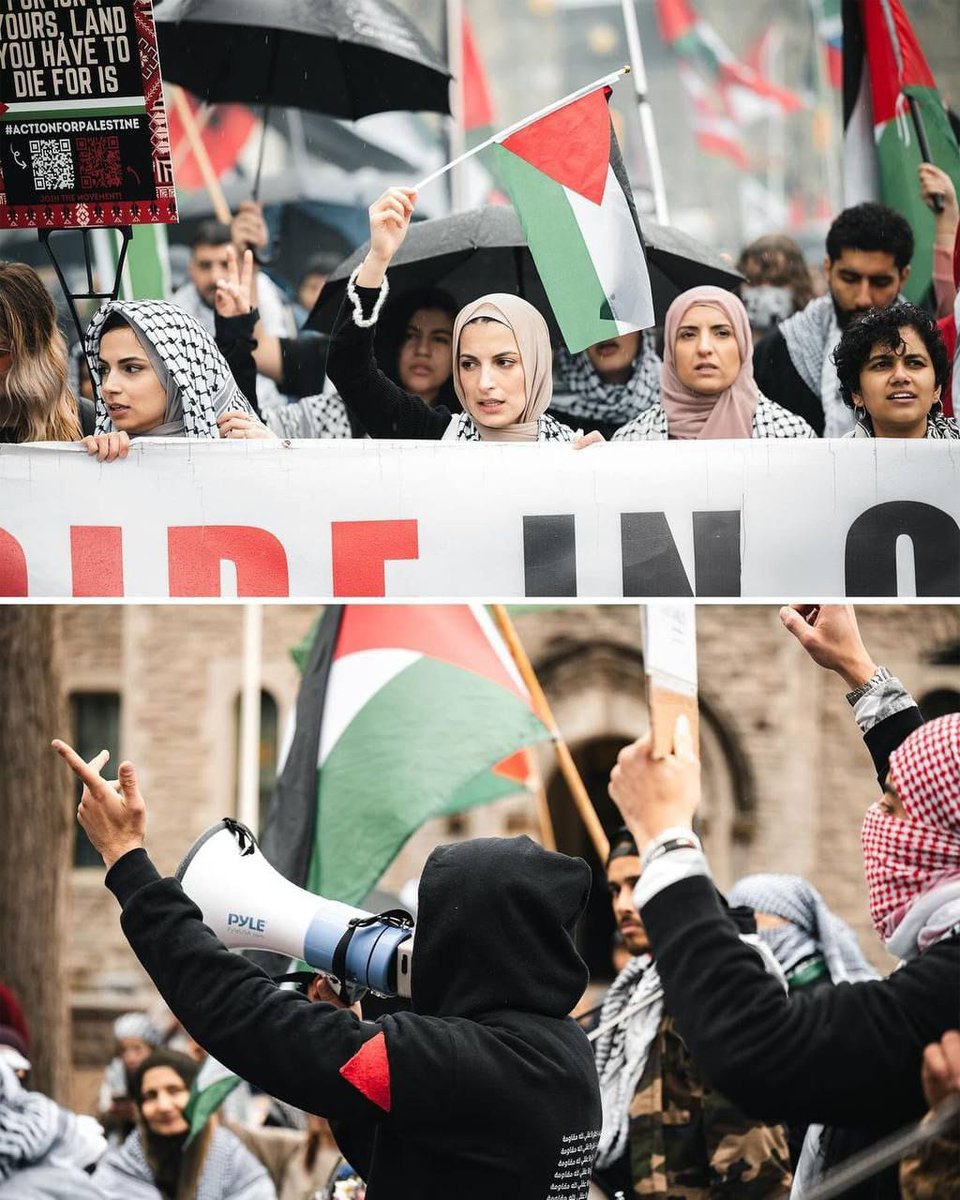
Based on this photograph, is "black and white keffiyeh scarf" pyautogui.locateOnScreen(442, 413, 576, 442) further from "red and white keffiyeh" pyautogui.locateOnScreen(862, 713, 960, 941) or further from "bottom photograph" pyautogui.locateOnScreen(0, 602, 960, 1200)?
"red and white keffiyeh" pyautogui.locateOnScreen(862, 713, 960, 941)

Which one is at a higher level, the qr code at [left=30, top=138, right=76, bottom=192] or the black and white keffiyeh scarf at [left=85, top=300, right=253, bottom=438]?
the qr code at [left=30, top=138, right=76, bottom=192]

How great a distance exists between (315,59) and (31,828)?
5.00m

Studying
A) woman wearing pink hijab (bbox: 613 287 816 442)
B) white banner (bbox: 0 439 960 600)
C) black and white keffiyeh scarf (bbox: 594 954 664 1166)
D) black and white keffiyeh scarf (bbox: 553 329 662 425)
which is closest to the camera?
white banner (bbox: 0 439 960 600)

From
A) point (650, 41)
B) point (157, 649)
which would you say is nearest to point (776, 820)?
point (157, 649)

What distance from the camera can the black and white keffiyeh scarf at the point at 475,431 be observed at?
440 centimetres

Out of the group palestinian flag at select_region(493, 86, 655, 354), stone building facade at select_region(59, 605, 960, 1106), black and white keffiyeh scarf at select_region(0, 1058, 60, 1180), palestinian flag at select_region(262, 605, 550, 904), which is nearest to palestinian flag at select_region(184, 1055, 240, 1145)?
black and white keffiyeh scarf at select_region(0, 1058, 60, 1180)

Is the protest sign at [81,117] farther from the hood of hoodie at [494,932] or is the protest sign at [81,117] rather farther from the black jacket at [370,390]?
the hood of hoodie at [494,932]

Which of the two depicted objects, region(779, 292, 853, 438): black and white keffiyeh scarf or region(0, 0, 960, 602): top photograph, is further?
region(779, 292, 853, 438): black and white keffiyeh scarf

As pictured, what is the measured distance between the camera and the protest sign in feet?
12.9

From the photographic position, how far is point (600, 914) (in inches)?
560

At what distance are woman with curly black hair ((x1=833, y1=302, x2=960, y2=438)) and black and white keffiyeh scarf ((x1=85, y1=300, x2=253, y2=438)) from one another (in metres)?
1.52

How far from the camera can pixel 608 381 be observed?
5426mm

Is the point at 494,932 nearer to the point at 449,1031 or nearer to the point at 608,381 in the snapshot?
the point at 449,1031

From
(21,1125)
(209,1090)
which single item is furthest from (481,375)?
(209,1090)
